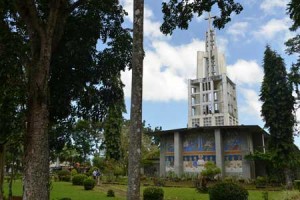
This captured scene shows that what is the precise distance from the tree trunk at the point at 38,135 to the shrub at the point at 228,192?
29.6ft

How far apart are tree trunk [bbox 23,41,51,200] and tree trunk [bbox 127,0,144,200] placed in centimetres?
383

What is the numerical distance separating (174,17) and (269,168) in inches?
1112

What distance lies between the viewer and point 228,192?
16.1 m

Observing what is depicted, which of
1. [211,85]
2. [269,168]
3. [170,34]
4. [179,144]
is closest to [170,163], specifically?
[179,144]

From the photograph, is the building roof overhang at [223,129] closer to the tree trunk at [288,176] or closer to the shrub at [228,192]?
the tree trunk at [288,176]

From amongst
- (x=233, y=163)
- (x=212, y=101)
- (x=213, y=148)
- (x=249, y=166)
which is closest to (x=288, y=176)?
(x=249, y=166)

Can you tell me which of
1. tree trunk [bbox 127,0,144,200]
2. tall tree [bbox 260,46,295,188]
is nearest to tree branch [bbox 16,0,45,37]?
tree trunk [bbox 127,0,144,200]

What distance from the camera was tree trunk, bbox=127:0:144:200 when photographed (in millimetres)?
7102

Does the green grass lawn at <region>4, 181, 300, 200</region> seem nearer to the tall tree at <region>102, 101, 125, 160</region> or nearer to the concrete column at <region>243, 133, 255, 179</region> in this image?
the concrete column at <region>243, 133, 255, 179</region>

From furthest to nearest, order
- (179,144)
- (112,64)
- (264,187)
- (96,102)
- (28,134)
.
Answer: (179,144)
(264,187)
(96,102)
(112,64)
(28,134)

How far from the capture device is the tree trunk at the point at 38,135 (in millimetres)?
9906

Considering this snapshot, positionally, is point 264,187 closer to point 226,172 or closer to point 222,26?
point 226,172

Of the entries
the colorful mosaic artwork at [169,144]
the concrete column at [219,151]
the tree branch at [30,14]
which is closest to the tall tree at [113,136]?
the colorful mosaic artwork at [169,144]

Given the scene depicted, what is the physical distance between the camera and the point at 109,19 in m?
14.4
